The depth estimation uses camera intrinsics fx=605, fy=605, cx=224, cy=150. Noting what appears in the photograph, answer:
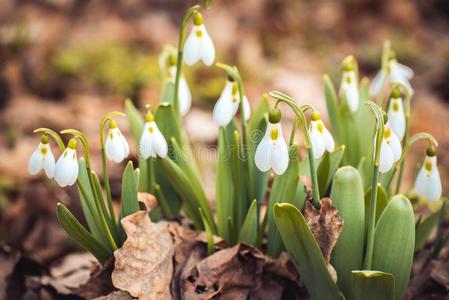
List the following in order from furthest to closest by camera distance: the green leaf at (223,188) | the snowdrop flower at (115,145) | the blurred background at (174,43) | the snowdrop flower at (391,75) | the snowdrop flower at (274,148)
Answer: the blurred background at (174,43) < the snowdrop flower at (391,75) < the green leaf at (223,188) < the snowdrop flower at (115,145) < the snowdrop flower at (274,148)

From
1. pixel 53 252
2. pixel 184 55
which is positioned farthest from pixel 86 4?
pixel 184 55

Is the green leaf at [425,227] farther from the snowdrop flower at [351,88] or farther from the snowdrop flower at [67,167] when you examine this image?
the snowdrop flower at [67,167]

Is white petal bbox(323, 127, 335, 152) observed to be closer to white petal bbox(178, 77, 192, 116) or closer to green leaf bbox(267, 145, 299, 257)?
green leaf bbox(267, 145, 299, 257)

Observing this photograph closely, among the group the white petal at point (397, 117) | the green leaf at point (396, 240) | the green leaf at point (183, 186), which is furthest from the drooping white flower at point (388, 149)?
the green leaf at point (183, 186)

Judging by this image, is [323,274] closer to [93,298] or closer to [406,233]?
[406,233]

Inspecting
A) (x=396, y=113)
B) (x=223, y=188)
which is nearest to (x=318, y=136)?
(x=396, y=113)

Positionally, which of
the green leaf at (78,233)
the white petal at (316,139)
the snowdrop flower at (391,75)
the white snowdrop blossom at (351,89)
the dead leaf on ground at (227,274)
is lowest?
the dead leaf on ground at (227,274)
